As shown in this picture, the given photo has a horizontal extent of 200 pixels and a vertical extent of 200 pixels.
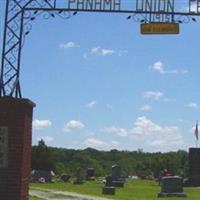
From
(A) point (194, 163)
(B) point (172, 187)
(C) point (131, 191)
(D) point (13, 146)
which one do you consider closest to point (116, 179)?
(A) point (194, 163)

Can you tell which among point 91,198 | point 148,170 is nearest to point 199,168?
point 91,198

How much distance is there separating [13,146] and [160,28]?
423 cm

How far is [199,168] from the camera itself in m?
51.5

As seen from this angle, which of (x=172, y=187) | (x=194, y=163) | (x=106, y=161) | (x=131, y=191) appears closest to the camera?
(x=172, y=187)

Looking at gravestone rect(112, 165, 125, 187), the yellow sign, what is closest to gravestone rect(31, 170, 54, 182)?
gravestone rect(112, 165, 125, 187)

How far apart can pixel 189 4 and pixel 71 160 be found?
10294 centimetres

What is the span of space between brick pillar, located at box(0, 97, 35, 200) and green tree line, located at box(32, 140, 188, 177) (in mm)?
55452

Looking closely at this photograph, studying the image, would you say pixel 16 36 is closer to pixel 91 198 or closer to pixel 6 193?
pixel 6 193

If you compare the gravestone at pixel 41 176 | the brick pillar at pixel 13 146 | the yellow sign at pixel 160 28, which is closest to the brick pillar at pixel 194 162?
the gravestone at pixel 41 176

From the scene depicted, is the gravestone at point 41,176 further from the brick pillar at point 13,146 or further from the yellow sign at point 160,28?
the brick pillar at point 13,146

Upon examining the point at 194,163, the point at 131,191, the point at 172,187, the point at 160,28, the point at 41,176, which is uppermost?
the point at 160,28

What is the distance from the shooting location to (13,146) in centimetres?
1281

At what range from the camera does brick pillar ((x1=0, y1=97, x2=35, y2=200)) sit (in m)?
12.7

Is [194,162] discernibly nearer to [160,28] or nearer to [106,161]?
[160,28]
